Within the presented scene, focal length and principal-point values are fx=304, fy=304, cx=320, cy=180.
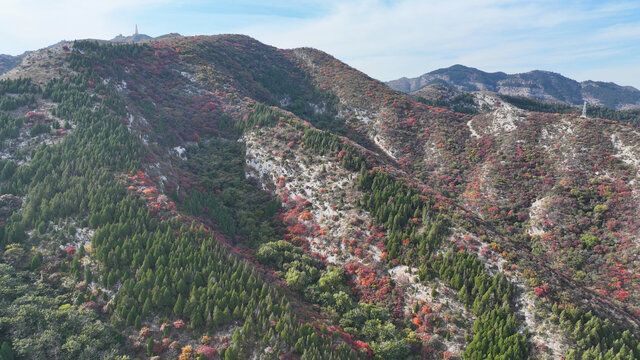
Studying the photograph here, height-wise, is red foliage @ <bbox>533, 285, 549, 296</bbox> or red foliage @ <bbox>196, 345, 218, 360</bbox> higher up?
red foliage @ <bbox>533, 285, 549, 296</bbox>

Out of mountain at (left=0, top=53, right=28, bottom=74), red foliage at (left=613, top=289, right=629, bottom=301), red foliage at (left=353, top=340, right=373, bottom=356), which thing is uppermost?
mountain at (left=0, top=53, right=28, bottom=74)

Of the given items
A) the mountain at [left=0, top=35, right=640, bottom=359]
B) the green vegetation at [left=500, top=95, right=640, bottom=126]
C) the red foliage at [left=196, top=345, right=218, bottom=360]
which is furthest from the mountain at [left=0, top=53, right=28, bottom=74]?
the green vegetation at [left=500, top=95, right=640, bottom=126]

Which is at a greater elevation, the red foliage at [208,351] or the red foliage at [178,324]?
the red foliage at [178,324]

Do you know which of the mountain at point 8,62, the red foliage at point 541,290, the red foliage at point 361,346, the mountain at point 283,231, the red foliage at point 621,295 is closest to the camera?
the mountain at point 283,231

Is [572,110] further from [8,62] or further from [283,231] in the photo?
[8,62]

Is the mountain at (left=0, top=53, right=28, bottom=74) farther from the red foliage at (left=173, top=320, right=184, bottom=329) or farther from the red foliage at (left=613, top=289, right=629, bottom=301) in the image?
the red foliage at (left=613, top=289, right=629, bottom=301)

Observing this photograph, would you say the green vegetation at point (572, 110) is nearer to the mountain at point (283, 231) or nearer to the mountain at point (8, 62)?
the mountain at point (283, 231)

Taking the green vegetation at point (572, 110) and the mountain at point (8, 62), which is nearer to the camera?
the green vegetation at point (572, 110)

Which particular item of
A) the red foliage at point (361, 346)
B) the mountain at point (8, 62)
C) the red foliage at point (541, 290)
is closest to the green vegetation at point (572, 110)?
the red foliage at point (541, 290)

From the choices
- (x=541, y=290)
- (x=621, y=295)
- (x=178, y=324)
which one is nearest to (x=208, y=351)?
(x=178, y=324)
